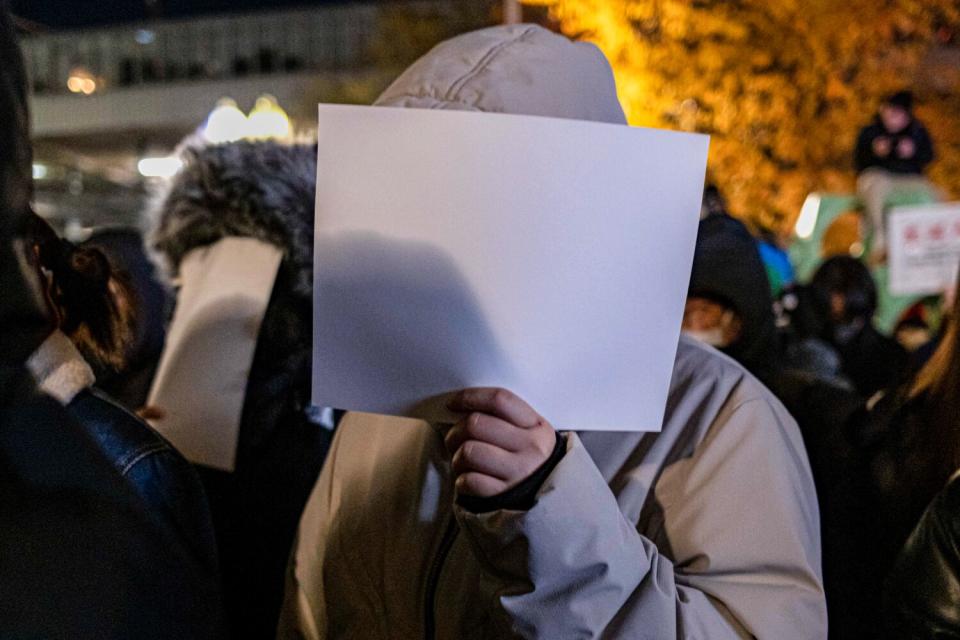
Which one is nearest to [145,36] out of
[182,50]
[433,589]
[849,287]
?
[182,50]

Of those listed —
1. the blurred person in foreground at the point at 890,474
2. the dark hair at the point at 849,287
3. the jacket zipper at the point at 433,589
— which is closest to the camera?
the jacket zipper at the point at 433,589

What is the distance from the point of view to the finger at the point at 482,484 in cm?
129

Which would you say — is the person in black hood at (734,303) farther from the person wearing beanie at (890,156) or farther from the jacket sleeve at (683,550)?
the person wearing beanie at (890,156)

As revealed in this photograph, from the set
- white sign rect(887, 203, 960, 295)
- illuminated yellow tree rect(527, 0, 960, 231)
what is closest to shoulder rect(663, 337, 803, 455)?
white sign rect(887, 203, 960, 295)

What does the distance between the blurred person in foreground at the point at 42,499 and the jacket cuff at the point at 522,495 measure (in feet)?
1.65

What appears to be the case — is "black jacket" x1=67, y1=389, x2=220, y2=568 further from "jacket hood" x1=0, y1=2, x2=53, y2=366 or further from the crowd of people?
"jacket hood" x1=0, y1=2, x2=53, y2=366

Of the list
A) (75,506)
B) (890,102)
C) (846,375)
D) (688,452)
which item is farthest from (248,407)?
(890,102)

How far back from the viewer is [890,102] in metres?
8.65

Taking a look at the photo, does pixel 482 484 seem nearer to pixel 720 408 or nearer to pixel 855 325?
pixel 720 408

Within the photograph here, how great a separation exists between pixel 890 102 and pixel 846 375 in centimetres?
468

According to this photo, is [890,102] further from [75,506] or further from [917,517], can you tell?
[75,506]

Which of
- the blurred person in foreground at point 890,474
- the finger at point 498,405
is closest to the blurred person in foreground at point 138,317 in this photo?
the finger at point 498,405

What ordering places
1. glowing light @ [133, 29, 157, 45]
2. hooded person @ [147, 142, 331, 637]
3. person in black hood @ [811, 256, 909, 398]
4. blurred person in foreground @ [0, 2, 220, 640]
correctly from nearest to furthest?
blurred person in foreground @ [0, 2, 220, 640], hooded person @ [147, 142, 331, 637], person in black hood @ [811, 256, 909, 398], glowing light @ [133, 29, 157, 45]

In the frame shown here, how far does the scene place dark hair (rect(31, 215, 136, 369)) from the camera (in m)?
1.70
